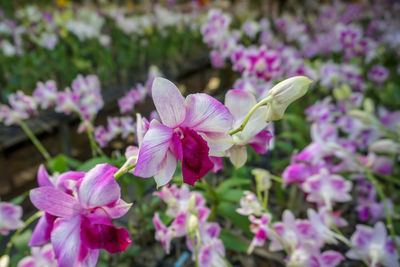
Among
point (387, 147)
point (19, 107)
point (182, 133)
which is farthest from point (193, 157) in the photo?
point (19, 107)

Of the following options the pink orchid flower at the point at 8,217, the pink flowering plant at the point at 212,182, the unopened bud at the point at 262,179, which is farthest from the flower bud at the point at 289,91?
the pink orchid flower at the point at 8,217

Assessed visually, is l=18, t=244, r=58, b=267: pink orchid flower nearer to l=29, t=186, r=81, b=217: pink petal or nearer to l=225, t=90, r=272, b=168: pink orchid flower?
l=29, t=186, r=81, b=217: pink petal

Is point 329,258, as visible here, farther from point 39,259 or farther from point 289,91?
point 39,259

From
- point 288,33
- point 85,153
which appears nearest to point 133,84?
point 85,153

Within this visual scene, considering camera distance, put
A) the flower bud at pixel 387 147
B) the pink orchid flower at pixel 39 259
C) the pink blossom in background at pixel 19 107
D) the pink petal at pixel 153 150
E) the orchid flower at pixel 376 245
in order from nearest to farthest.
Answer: the pink petal at pixel 153 150 → the pink orchid flower at pixel 39 259 → the orchid flower at pixel 376 245 → the flower bud at pixel 387 147 → the pink blossom in background at pixel 19 107

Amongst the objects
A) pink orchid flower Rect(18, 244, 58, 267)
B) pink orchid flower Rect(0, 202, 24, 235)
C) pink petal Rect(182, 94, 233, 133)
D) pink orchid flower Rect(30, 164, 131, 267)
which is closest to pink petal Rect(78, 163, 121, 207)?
pink orchid flower Rect(30, 164, 131, 267)

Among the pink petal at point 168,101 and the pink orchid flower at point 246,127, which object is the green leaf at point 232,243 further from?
the pink petal at point 168,101
